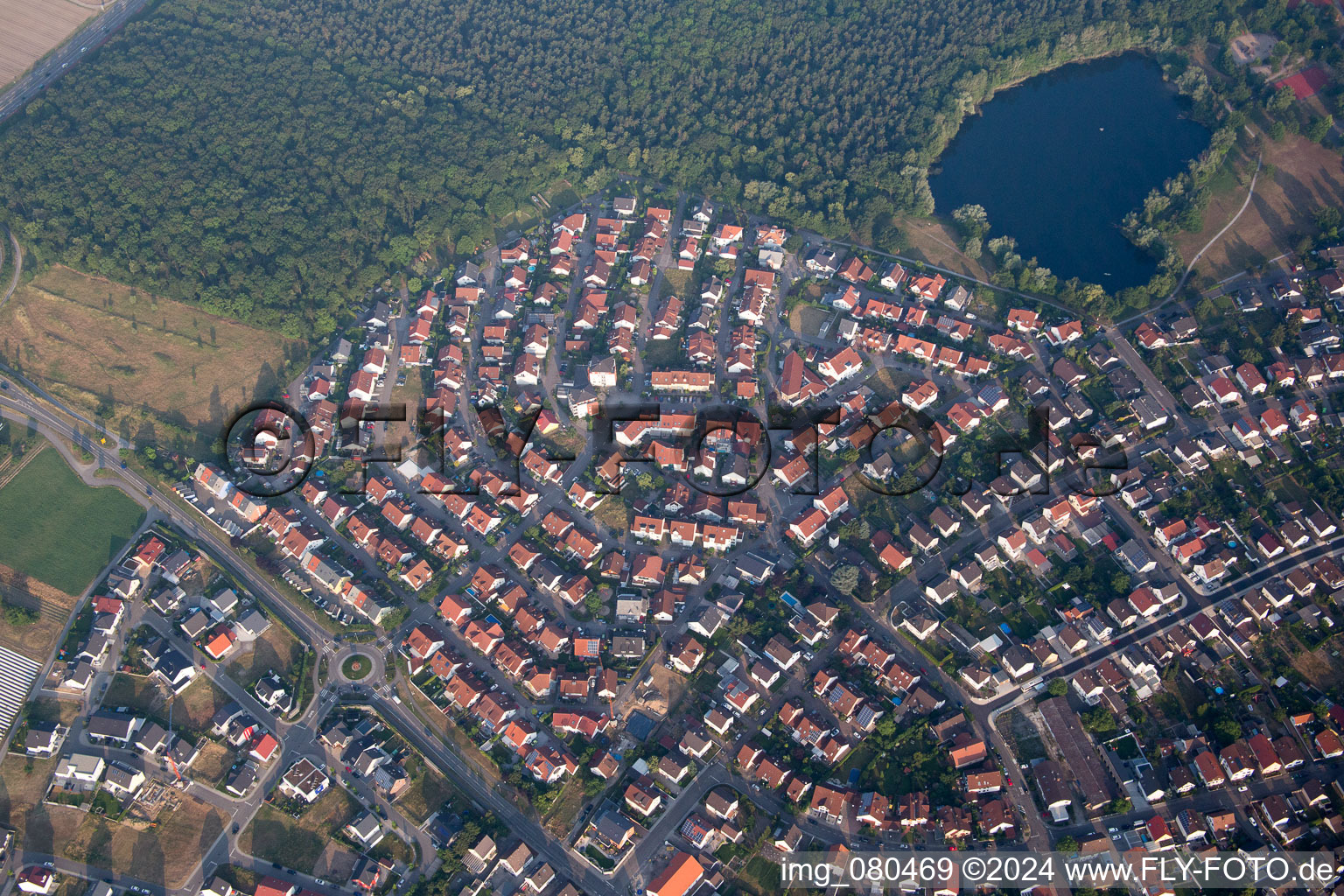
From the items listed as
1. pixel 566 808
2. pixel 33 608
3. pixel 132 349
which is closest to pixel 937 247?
pixel 566 808

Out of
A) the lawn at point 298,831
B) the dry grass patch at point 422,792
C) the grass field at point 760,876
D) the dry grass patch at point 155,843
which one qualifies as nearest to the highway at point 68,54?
the dry grass patch at point 155,843

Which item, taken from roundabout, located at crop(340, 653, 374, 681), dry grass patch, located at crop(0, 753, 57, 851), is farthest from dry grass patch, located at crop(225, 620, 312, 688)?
dry grass patch, located at crop(0, 753, 57, 851)

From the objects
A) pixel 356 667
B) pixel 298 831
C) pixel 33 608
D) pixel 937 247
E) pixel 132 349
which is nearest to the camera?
pixel 298 831

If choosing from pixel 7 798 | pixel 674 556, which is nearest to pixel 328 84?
pixel 674 556

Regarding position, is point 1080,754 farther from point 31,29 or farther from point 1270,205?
point 31,29

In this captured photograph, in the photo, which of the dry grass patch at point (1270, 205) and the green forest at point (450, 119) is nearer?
the dry grass patch at point (1270, 205)

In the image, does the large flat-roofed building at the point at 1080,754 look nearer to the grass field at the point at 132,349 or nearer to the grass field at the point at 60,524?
the grass field at the point at 132,349

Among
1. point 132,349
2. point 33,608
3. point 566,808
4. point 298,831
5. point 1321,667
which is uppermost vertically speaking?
point 1321,667
